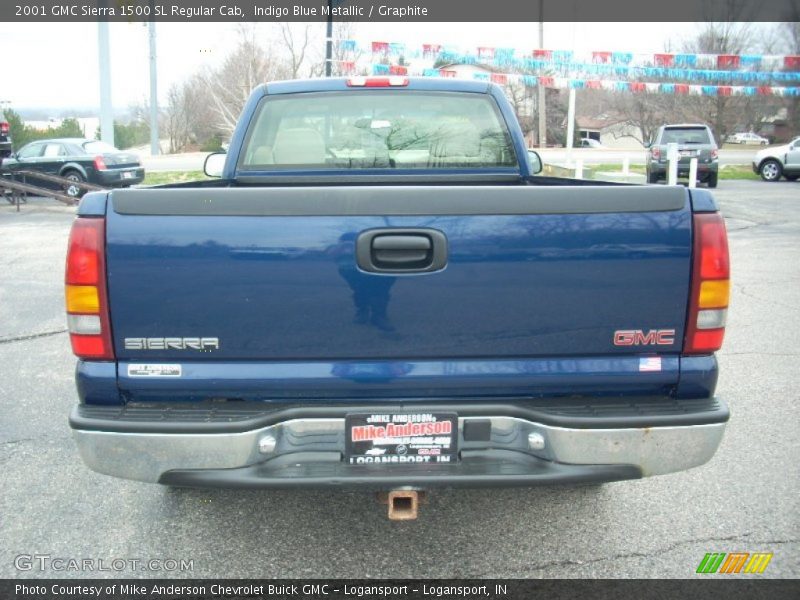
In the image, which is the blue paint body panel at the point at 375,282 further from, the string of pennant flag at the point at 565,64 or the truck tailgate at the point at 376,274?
the string of pennant flag at the point at 565,64

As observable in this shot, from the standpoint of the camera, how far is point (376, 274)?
253 centimetres

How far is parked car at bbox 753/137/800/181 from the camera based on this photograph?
23.5 m

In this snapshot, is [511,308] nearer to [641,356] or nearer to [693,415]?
[641,356]

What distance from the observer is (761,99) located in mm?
49312

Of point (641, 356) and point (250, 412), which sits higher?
point (641, 356)

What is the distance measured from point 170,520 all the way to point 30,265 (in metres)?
8.20

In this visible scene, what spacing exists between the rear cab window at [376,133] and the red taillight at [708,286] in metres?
1.99

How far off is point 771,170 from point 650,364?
81.0 feet

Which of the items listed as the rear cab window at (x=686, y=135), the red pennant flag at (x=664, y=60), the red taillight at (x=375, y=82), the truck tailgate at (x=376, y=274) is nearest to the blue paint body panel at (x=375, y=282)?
the truck tailgate at (x=376, y=274)

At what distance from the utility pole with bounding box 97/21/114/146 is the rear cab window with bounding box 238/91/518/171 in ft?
62.2

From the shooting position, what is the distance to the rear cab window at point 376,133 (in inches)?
172
